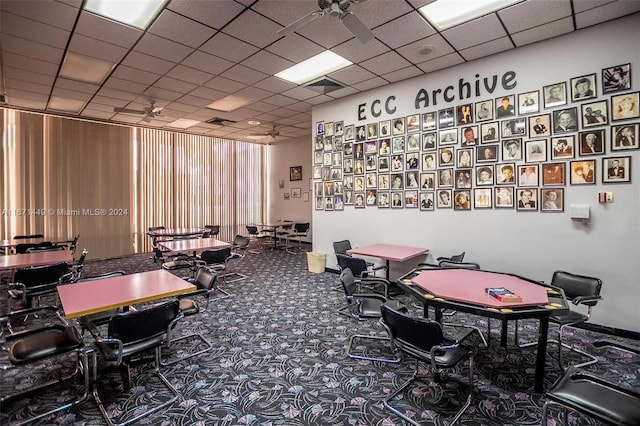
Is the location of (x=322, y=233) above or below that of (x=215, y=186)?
below

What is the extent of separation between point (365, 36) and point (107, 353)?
3.48 metres

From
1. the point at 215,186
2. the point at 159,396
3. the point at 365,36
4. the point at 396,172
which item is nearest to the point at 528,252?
the point at 396,172

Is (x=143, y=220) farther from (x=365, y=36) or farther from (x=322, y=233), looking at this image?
(x=365, y=36)

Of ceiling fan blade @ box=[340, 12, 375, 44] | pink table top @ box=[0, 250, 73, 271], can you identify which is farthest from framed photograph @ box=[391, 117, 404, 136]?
pink table top @ box=[0, 250, 73, 271]

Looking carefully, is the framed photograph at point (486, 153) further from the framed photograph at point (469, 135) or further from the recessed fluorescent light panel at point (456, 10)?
the recessed fluorescent light panel at point (456, 10)

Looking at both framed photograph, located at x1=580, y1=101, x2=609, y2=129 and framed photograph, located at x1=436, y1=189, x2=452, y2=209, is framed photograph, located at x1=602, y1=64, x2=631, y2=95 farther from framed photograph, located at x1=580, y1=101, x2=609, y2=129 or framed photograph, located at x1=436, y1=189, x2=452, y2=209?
framed photograph, located at x1=436, y1=189, x2=452, y2=209

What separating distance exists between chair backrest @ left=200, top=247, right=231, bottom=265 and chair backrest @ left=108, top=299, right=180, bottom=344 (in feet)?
7.90

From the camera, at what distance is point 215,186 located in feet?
32.4

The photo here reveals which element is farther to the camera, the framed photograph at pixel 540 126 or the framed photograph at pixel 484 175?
the framed photograph at pixel 484 175

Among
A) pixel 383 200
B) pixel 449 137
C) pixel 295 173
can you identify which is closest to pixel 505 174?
pixel 449 137

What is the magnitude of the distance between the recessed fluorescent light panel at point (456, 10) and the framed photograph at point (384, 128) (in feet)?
6.24

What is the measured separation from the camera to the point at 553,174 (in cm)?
372

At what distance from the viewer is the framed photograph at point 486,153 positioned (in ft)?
13.6

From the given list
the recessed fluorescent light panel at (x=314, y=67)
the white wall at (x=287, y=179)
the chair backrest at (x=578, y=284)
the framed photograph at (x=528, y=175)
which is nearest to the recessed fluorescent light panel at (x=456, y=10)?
the recessed fluorescent light panel at (x=314, y=67)
